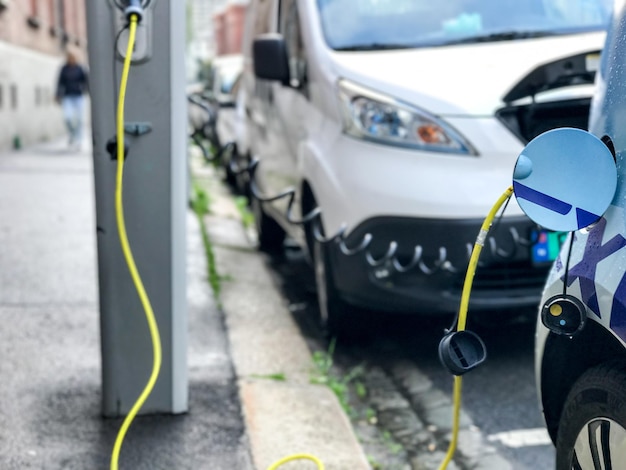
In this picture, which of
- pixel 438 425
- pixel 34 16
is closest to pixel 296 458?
pixel 438 425

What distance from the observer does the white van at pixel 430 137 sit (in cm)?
363

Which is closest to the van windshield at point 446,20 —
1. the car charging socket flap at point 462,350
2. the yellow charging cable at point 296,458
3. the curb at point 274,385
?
the curb at point 274,385

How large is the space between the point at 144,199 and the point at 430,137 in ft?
4.51

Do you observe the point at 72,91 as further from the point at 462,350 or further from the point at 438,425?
the point at 462,350

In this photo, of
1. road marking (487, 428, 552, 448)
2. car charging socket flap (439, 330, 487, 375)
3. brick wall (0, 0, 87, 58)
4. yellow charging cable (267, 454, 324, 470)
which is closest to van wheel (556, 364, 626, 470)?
car charging socket flap (439, 330, 487, 375)

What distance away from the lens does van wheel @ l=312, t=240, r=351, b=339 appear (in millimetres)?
4023

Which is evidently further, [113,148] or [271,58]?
[271,58]

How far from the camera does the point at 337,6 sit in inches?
177

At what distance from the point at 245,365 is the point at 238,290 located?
1442 mm

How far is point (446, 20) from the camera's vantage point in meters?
4.35

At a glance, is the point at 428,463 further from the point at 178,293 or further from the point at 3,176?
the point at 3,176

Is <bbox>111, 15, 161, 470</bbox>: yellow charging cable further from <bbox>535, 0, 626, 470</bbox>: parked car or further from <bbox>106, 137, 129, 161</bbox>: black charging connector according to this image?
<bbox>535, 0, 626, 470</bbox>: parked car

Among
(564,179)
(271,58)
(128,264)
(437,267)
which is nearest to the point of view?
(564,179)

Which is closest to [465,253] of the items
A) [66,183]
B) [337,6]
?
[337,6]
